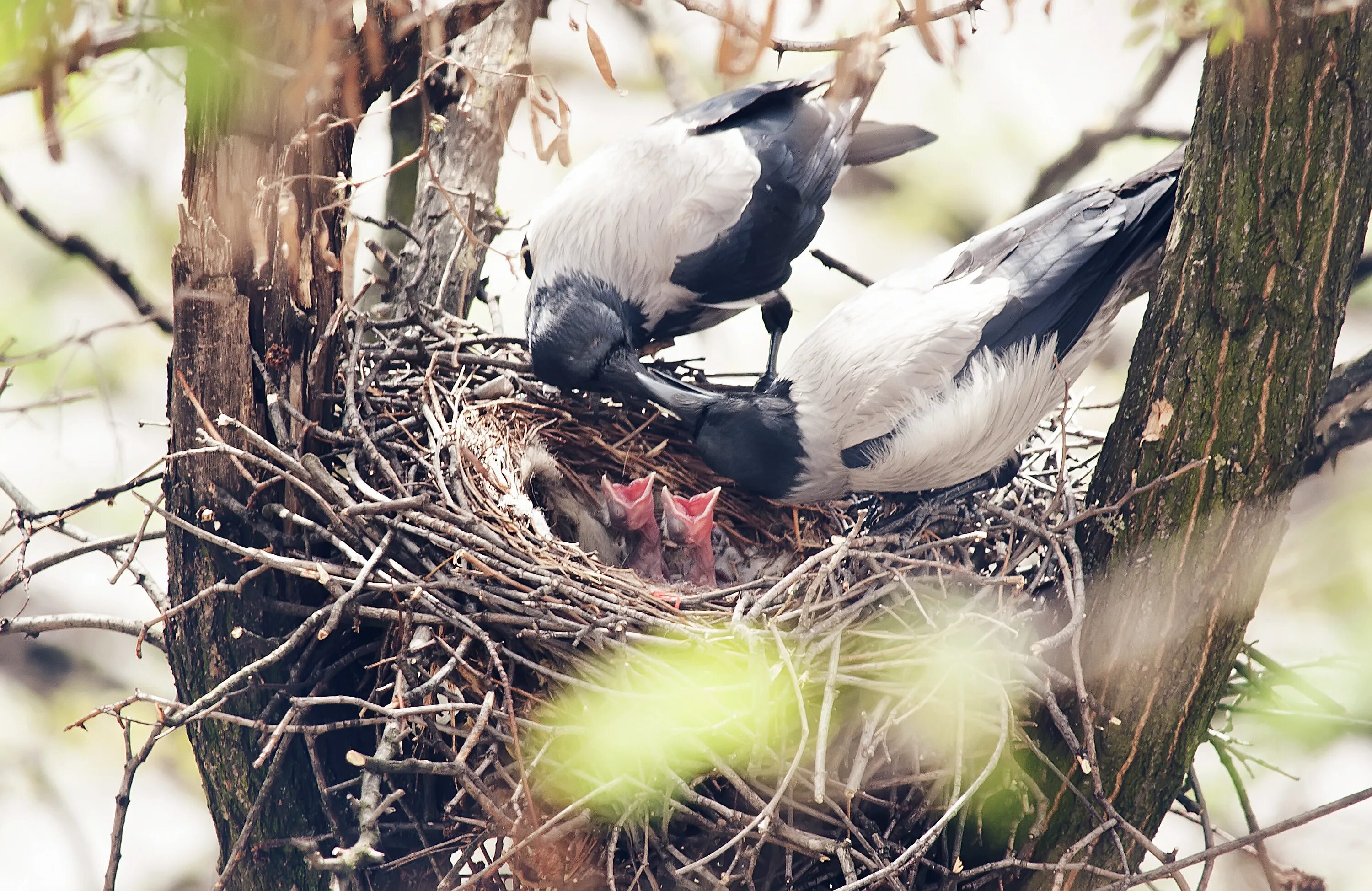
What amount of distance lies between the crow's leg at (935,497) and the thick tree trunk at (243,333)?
149cm

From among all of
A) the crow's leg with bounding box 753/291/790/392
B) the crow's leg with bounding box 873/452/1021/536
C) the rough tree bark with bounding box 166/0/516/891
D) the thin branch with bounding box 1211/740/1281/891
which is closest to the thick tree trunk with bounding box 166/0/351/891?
the rough tree bark with bounding box 166/0/516/891

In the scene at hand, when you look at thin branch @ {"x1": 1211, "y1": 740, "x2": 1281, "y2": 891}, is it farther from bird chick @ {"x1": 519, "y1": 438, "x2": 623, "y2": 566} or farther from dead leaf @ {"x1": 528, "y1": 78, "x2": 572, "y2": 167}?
dead leaf @ {"x1": 528, "y1": 78, "x2": 572, "y2": 167}

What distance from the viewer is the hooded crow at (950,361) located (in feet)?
9.06

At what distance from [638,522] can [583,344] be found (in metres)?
0.52

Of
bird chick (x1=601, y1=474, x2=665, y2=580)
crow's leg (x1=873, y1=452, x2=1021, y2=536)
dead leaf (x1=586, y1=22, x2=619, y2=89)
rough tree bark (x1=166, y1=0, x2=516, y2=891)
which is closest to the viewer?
dead leaf (x1=586, y1=22, x2=619, y2=89)

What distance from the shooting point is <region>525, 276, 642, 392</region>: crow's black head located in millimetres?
3068

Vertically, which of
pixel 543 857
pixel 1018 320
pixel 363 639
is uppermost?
pixel 1018 320

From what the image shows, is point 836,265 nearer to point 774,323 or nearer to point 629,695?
point 774,323

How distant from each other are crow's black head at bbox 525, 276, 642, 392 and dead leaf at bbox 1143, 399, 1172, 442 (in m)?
1.41

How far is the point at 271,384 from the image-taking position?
7.26 ft

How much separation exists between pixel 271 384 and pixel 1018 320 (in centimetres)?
179

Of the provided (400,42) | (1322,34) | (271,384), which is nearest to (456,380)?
(271,384)

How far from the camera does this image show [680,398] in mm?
3033

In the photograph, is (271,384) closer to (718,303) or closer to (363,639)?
(363,639)
